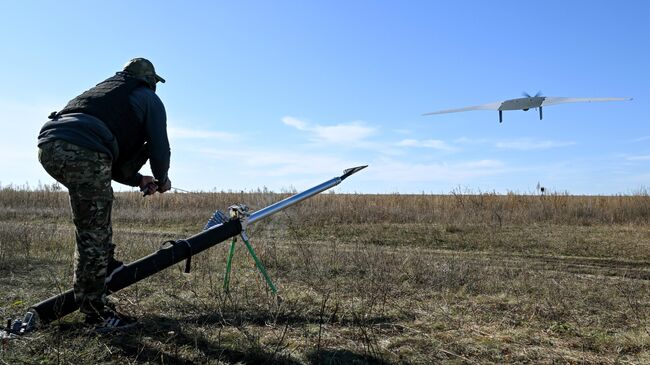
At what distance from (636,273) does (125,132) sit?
306 inches

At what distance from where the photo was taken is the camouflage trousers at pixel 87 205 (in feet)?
12.8

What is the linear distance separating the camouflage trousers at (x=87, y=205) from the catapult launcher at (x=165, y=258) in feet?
0.72

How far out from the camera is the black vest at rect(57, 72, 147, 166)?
4082 millimetres

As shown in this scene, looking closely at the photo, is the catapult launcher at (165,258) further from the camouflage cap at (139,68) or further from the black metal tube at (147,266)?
the camouflage cap at (139,68)

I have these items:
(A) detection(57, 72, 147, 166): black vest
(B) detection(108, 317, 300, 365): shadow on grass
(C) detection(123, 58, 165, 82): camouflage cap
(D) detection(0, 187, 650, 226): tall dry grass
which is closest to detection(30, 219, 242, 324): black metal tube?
(B) detection(108, 317, 300, 365): shadow on grass

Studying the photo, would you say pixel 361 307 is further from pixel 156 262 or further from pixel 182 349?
pixel 156 262

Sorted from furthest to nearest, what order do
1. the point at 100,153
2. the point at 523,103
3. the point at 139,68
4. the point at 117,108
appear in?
the point at 523,103, the point at 139,68, the point at 117,108, the point at 100,153

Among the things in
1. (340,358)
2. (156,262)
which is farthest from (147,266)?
(340,358)

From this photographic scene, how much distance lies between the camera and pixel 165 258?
461 cm

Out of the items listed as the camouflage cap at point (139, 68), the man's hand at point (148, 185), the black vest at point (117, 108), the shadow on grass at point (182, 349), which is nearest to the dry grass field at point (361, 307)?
the shadow on grass at point (182, 349)

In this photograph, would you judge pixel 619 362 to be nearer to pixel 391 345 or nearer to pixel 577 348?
pixel 577 348

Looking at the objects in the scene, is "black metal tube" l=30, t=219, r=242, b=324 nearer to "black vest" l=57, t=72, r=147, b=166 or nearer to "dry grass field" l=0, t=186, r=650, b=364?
"dry grass field" l=0, t=186, r=650, b=364

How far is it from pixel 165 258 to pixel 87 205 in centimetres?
88

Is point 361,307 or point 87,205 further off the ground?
point 87,205
